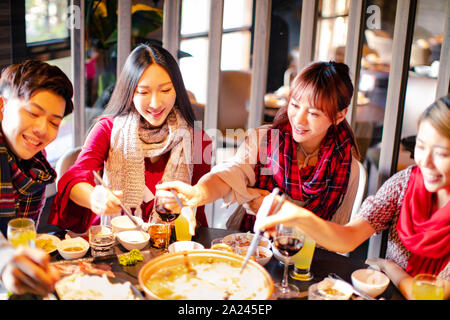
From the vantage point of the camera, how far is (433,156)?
1.48 meters

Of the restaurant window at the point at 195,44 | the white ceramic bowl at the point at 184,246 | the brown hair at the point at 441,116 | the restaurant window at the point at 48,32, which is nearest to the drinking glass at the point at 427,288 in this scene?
the brown hair at the point at 441,116

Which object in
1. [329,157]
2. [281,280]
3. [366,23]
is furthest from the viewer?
[366,23]

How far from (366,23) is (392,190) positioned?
112cm

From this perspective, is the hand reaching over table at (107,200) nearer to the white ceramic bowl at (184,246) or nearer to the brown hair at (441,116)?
the white ceramic bowl at (184,246)

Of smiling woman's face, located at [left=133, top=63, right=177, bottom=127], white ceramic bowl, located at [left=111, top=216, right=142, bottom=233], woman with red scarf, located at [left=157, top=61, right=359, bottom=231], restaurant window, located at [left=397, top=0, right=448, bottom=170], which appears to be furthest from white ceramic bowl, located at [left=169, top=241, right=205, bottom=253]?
restaurant window, located at [left=397, top=0, right=448, bottom=170]

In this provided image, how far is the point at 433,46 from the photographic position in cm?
438

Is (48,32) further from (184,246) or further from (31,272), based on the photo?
(31,272)

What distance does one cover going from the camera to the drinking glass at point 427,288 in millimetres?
1271

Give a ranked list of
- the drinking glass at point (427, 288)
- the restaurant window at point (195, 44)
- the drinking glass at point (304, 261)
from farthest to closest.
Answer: the restaurant window at point (195, 44) → the drinking glass at point (304, 261) → the drinking glass at point (427, 288)

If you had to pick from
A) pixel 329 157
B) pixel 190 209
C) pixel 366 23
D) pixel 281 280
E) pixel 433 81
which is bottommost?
pixel 281 280

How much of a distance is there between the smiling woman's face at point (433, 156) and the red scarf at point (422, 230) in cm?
9

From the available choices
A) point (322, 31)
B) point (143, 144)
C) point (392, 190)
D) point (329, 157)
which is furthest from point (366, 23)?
point (322, 31)

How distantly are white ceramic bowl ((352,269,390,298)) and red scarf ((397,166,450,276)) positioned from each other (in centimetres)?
22
